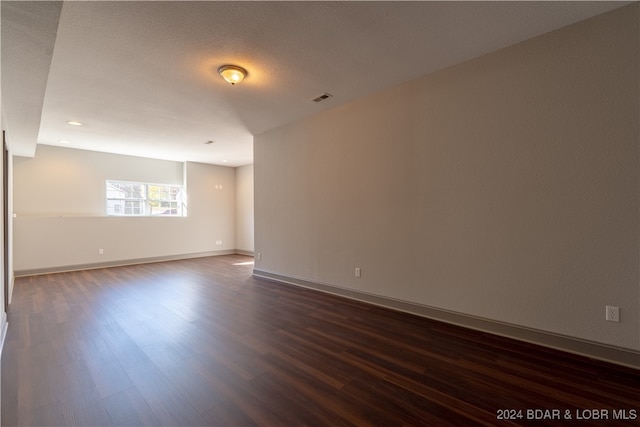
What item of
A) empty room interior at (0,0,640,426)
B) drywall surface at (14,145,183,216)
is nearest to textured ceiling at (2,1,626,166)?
empty room interior at (0,0,640,426)

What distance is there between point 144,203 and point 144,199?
0.33ft

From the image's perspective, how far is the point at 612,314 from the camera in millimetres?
2041

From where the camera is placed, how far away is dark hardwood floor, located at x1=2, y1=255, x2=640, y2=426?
156 centimetres

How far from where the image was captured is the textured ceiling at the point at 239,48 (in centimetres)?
199

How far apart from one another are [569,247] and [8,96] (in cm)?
525

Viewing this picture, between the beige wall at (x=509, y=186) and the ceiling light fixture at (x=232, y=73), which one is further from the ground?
the ceiling light fixture at (x=232, y=73)

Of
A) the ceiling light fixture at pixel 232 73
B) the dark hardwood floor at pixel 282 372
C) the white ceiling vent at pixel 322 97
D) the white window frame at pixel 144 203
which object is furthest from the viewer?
the white window frame at pixel 144 203

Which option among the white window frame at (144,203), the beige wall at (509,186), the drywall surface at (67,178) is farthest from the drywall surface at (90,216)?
the beige wall at (509,186)

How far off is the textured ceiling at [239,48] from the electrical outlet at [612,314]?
2226 millimetres

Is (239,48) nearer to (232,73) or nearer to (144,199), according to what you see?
(232,73)

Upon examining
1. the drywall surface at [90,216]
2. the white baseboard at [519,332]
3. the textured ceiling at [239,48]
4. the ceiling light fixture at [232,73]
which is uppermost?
the textured ceiling at [239,48]

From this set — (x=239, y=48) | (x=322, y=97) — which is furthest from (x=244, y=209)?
(x=239, y=48)

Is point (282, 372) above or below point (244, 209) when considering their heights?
below

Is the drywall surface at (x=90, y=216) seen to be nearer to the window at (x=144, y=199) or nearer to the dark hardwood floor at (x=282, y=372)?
the window at (x=144, y=199)
